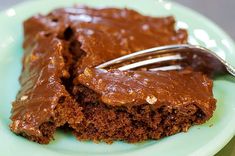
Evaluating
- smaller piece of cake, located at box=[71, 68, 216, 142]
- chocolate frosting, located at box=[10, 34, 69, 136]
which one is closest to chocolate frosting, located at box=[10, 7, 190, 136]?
chocolate frosting, located at box=[10, 34, 69, 136]

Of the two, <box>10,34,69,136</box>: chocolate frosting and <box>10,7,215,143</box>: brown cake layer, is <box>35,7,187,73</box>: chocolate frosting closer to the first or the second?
<box>10,7,215,143</box>: brown cake layer

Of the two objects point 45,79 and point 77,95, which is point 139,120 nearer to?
point 77,95

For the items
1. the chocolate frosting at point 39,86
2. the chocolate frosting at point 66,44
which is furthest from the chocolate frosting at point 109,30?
the chocolate frosting at point 39,86

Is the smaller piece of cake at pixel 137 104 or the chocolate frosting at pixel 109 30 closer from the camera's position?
the smaller piece of cake at pixel 137 104

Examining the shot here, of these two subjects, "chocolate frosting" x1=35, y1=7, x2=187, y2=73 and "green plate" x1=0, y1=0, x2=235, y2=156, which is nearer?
"green plate" x1=0, y1=0, x2=235, y2=156

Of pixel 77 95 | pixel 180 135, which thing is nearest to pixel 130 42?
pixel 77 95

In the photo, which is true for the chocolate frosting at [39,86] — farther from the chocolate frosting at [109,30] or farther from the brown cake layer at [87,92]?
the chocolate frosting at [109,30]

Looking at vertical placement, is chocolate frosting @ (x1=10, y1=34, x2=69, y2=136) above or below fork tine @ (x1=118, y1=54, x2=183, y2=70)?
below
